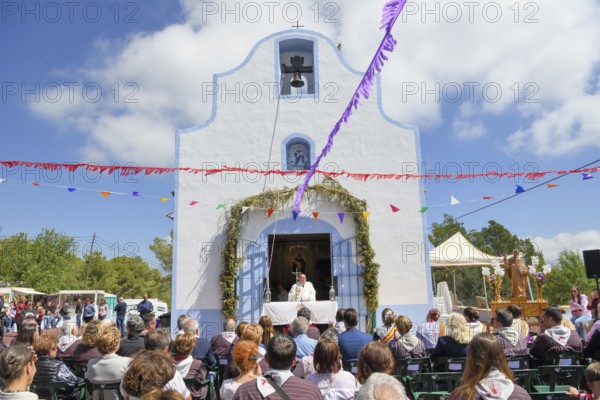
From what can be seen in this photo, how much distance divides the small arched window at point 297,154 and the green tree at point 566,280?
28395 mm

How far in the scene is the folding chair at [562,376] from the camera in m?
4.77

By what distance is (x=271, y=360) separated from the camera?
3566 millimetres

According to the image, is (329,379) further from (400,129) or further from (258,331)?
(400,129)

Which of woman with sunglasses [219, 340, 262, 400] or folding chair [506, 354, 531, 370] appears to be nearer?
woman with sunglasses [219, 340, 262, 400]

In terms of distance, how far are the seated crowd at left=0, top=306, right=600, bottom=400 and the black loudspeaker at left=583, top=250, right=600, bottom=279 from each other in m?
3.35

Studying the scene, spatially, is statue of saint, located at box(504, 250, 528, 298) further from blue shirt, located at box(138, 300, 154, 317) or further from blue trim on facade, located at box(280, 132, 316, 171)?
blue shirt, located at box(138, 300, 154, 317)

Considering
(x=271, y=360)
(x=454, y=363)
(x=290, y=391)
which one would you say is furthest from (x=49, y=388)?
(x=454, y=363)

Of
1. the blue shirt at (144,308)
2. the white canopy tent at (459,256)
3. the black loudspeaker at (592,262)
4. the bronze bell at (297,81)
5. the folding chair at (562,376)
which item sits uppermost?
the bronze bell at (297,81)

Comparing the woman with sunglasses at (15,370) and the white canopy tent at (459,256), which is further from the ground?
the white canopy tent at (459,256)

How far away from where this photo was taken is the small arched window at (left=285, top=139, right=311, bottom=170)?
12.8 metres

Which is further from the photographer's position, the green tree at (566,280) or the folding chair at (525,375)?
the green tree at (566,280)

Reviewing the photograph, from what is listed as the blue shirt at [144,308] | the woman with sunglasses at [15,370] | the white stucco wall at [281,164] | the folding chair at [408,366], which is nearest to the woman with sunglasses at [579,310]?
the white stucco wall at [281,164]

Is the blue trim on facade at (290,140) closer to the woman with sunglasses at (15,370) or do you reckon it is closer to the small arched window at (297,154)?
the small arched window at (297,154)

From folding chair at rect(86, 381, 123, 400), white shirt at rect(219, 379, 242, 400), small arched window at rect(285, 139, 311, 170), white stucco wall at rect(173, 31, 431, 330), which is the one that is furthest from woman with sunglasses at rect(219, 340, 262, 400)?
small arched window at rect(285, 139, 311, 170)
